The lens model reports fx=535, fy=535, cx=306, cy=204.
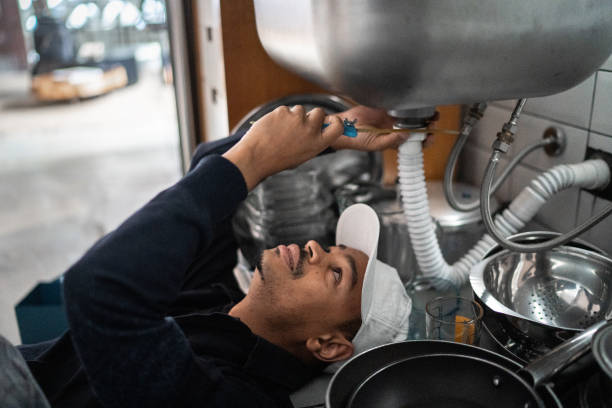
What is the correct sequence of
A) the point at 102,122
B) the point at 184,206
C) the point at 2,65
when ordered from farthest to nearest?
1. the point at 2,65
2. the point at 102,122
3. the point at 184,206

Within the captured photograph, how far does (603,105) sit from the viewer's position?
3.37 feet

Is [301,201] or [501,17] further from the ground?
[501,17]

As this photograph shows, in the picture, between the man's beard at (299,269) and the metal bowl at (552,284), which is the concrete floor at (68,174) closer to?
the man's beard at (299,269)

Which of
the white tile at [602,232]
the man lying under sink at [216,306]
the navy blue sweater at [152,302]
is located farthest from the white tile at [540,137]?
the navy blue sweater at [152,302]

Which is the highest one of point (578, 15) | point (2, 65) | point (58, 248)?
point (578, 15)

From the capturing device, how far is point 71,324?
687mm

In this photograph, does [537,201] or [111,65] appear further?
[111,65]

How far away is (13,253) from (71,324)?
229 centimetres

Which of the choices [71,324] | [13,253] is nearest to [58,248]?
[13,253]

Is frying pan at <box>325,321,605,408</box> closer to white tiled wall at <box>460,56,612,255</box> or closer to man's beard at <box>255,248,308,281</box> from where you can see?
man's beard at <box>255,248,308,281</box>

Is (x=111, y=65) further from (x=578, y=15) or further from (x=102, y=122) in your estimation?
(x=578, y=15)

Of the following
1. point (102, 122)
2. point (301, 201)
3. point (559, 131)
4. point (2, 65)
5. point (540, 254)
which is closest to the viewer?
point (540, 254)

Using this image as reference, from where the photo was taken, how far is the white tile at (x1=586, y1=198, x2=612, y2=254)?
1.05 m

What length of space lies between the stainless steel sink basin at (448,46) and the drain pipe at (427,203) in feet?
0.72
